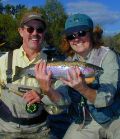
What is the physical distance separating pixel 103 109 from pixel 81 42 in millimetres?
914

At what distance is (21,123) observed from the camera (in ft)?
19.9

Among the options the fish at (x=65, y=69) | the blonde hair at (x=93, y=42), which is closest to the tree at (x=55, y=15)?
the blonde hair at (x=93, y=42)

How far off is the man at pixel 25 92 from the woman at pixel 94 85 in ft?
1.42

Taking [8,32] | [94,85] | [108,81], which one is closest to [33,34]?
[94,85]

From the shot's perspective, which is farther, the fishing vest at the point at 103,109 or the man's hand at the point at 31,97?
the man's hand at the point at 31,97

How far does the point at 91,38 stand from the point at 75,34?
0.24m

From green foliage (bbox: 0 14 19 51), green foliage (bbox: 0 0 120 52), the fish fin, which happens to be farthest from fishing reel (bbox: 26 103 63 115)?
green foliage (bbox: 0 14 19 51)

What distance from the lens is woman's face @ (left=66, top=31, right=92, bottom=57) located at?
572 centimetres

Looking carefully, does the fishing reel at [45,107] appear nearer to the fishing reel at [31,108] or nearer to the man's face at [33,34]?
the fishing reel at [31,108]

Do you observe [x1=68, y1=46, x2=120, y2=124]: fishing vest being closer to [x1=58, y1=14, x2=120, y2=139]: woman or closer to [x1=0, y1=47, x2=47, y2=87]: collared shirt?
[x1=58, y1=14, x2=120, y2=139]: woman

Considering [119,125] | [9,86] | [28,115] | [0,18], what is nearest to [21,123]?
[28,115]

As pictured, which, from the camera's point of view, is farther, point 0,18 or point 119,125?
point 0,18

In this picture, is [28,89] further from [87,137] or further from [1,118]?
[87,137]

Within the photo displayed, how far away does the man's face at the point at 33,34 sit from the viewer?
6211mm
